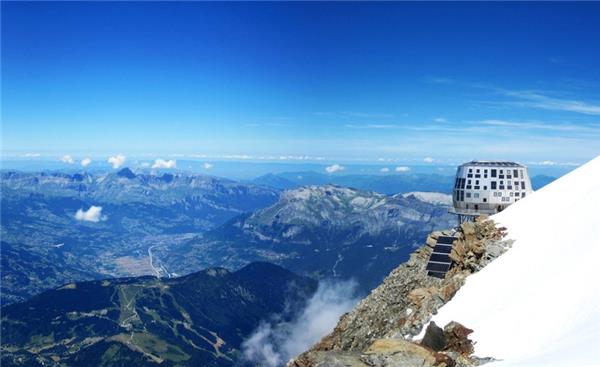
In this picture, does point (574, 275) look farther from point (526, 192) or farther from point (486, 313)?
point (526, 192)

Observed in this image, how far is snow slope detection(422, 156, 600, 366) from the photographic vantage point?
102ft

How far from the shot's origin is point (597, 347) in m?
27.7

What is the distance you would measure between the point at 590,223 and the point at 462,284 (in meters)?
13.0

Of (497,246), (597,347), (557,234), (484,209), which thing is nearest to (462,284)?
(497,246)

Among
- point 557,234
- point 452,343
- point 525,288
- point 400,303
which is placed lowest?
point 400,303

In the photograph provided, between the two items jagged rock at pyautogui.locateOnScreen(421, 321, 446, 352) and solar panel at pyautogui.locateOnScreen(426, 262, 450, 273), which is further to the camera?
solar panel at pyautogui.locateOnScreen(426, 262, 450, 273)

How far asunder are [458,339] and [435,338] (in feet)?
5.47

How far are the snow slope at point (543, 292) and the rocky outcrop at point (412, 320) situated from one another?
5.13ft

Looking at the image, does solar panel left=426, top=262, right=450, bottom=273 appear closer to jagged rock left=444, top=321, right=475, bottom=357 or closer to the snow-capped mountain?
the snow-capped mountain

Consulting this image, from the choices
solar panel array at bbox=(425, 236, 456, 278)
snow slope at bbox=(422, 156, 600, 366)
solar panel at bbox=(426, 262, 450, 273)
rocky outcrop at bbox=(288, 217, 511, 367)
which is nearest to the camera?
snow slope at bbox=(422, 156, 600, 366)

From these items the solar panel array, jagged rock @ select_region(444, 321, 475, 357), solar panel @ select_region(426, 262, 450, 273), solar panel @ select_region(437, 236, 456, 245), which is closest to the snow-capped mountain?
jagged rock @ select_region(444, 321, 475, 357)

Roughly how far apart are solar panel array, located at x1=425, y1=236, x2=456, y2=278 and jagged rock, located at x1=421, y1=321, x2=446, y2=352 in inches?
937

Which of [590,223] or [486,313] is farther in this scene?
[590,223]

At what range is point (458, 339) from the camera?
35906 mm
